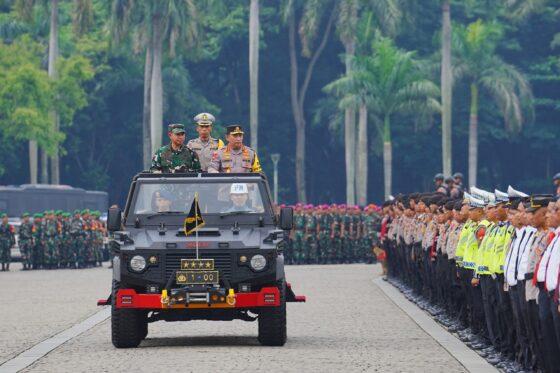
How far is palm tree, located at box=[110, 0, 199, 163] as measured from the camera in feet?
241

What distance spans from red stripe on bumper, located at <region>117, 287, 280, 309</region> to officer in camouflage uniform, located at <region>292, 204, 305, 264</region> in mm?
32973

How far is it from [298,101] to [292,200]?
567 cm

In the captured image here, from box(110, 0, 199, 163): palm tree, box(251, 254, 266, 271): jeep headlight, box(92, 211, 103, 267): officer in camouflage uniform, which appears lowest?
box(92, 211, 103, 267): officer in camouflage uniform

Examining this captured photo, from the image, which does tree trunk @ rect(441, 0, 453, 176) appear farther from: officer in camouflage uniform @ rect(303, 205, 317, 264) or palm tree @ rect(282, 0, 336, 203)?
officer in camouflage uniform @ rect(303, 205, 317, 264)

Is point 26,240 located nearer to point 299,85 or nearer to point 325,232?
point 325,232

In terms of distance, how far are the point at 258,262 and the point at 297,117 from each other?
240ft

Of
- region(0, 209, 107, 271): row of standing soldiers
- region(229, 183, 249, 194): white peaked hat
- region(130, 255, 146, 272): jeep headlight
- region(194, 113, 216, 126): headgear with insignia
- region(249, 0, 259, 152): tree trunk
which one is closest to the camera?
region(130, 255, 146, 272): jeep headlight

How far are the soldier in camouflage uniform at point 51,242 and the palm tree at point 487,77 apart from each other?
34.9 m

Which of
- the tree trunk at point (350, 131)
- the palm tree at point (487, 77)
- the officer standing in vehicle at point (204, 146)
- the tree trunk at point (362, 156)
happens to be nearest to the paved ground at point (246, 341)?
the officer standing in vehicle at point (204, 146)

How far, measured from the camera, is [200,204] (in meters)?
Result: 19.7

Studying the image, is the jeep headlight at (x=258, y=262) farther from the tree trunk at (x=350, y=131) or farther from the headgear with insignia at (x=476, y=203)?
the tree trunk at (x=350, y=131)

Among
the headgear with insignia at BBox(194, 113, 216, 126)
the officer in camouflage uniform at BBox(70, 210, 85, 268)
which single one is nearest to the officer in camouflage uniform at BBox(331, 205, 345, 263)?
the officer in camouflage uniform at BBox(70, 210, 85, 268)

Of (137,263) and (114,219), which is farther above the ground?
(114,219)

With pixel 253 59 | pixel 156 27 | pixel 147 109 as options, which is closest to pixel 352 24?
pixel 253 59
